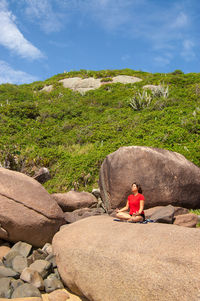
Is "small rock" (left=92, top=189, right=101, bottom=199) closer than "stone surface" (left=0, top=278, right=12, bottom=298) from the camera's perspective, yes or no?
No

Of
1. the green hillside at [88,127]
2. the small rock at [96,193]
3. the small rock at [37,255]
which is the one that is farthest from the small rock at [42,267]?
the green hillside at [88,127]

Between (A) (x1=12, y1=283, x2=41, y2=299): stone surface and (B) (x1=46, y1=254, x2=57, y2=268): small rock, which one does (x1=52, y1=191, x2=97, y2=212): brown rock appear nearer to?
(B) (x1=46, y1=254, x2=57, y2=268): small rock

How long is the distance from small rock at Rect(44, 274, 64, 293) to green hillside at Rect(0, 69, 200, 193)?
465 centimetres

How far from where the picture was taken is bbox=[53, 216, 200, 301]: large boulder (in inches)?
111

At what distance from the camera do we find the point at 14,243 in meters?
5.71

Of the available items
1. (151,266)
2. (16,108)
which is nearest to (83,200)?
(151,266)

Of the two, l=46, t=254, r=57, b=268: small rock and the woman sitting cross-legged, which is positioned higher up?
the woman sitting cross-legged

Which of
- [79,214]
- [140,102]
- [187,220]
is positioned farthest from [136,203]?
[140,102]

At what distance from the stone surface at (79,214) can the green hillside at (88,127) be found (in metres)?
1.62

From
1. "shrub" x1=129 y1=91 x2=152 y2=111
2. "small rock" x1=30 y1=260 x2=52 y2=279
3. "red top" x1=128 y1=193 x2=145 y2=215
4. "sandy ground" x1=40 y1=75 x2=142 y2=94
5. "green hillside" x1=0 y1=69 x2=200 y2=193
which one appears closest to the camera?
"small rock" x1=30 y1=260 x2=52 y2=279

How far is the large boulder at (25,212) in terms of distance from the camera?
5.43m

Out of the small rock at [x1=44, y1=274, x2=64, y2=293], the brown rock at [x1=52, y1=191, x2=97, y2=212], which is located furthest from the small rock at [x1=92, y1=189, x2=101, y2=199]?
the small rock at [x1=44, y1=274, x2=64, y2=293]

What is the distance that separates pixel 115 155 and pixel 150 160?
3.08 feet

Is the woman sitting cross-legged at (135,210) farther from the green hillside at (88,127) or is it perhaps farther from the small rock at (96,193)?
the green hillside at (88,127)
